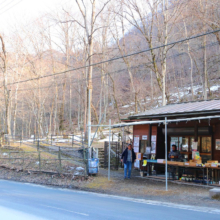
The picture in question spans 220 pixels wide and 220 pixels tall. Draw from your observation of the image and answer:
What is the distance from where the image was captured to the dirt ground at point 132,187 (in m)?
9.47

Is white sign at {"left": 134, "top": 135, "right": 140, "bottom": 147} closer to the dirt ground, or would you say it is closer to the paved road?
the dirt ground

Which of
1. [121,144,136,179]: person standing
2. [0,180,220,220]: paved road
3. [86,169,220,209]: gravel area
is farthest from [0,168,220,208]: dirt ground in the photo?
[0,180,220,220]: paved road

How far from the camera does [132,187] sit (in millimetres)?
11812

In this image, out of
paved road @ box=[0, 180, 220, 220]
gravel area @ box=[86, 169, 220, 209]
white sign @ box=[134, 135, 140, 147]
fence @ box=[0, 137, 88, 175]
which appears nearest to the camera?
paved road @ box=[0, 180, 220, 220]

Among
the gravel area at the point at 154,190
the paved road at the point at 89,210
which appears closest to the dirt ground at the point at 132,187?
the gravel area at the point at 154,190

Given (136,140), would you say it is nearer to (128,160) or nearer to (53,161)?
(128,160)

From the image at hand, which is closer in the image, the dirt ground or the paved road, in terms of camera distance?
the paved road

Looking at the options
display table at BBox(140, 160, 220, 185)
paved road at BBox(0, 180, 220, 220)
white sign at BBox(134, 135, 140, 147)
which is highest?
white sign at BBox(134, 135, 140, 147)

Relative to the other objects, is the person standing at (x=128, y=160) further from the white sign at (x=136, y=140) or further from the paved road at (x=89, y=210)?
the paved road at (x=89, y=210)

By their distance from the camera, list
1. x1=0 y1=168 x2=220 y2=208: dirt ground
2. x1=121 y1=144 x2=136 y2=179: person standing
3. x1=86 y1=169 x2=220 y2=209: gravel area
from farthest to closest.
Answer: x1=121 y1=144 x2=136 y2=179: person standing < x1=0 y1=168 x2=220 y2=208: dirt ground < x1=86 y1=169 x2=220 y2=209: gravel area

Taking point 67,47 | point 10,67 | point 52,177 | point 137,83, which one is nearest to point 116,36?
point 137,83

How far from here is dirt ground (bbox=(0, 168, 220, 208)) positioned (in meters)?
9.47

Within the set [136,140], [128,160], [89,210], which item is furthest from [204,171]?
[89,210]

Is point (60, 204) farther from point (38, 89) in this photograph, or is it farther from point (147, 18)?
point (38, 89)
